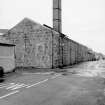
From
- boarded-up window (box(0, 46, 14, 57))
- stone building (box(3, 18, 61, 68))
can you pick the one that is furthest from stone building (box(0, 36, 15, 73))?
stone building (box(3, 18, 61, 68))

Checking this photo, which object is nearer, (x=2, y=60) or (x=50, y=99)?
(x=50, y=99)

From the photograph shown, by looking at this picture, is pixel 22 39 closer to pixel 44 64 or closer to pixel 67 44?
pixel 44 64

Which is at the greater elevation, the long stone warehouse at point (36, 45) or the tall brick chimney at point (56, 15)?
the tall brick chimney at point (56, 15)

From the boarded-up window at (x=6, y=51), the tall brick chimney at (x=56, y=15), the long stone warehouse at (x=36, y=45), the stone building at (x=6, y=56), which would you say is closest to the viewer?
the stone building at (x=6, y=56)

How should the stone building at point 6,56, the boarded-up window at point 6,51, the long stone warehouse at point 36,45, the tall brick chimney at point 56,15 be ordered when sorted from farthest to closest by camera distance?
the tall brick chimney at point 56,15 → the long stone warehouse at point 36,45 → the boarded-up window at point 6,51 → the stone building at point 6,56

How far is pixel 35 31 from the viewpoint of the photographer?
3334 cm

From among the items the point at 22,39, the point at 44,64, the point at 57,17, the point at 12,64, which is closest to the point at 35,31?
the point at 22,39

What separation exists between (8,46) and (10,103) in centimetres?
1614

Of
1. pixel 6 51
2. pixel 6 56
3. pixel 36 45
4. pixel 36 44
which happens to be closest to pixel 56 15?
pixel 36 44

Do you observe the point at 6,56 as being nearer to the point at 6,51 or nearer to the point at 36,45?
the point at 6,51

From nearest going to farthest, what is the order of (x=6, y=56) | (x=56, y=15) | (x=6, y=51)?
(x=6, y=56), (x=6, y=51), (x=56, y=15)

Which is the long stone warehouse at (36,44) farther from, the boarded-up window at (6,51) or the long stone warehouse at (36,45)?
the boarded-up window at (6,51)

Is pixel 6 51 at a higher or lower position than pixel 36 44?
lower

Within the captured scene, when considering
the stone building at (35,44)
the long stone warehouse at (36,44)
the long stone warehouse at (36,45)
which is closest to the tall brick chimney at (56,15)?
the long stone warehouse at (36,45)
